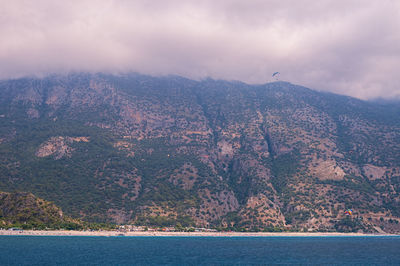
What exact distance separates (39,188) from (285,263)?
142764mm

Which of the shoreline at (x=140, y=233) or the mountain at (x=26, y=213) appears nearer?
the shoreline at (x=140, y=233)

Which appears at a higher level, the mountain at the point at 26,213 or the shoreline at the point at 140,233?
the mountain at the point at 26,213

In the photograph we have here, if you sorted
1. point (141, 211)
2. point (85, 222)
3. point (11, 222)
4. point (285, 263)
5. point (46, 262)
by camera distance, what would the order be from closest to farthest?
point (46, 262), point (285, 263), point (11, 222), point (85, 222), point (141, 211)

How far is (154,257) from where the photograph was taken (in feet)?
331

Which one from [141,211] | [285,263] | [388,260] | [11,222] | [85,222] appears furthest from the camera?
[141,211]

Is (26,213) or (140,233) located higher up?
(26,213)

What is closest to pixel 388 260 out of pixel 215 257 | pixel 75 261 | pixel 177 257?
pixel 215 257

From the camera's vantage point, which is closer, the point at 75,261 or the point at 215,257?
the point at 75,261

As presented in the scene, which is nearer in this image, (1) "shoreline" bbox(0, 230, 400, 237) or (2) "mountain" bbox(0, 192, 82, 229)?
(1) "shoreline" bbox(0, 230, 400, 237)

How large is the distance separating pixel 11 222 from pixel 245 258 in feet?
377

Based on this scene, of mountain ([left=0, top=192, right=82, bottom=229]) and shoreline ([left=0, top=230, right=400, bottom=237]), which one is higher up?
mountain ([left=0, top=192, right=82, bottom=229])

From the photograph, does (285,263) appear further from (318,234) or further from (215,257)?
(318,234)

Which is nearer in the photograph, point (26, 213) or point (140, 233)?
point (26, 213)

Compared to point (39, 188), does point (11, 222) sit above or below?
below
